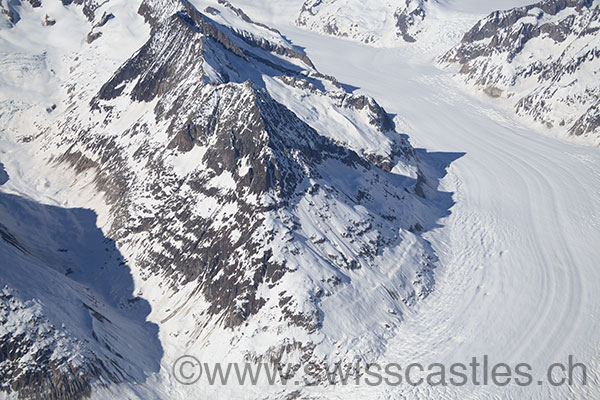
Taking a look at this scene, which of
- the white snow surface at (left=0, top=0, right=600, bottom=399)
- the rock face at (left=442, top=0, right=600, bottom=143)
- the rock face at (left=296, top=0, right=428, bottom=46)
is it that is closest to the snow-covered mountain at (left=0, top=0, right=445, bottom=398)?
the white snow surface at (left=0, top=0, right=600, bottom=399)

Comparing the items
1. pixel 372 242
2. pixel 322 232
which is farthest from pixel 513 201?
pixel 322 232

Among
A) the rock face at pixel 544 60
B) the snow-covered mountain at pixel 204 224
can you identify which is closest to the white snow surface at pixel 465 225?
the snow-covered mountain at pixel 204 224

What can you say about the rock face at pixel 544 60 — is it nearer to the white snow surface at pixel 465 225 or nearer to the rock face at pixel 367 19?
the white snow surface at pixel 465 225

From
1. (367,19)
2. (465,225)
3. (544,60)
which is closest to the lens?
(465,225)

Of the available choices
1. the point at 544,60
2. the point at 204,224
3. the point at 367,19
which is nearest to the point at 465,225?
the point at 204,224

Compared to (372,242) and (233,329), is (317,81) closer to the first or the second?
(372,242)

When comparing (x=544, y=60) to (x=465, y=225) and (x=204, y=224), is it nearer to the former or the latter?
(x=465, y=225)
